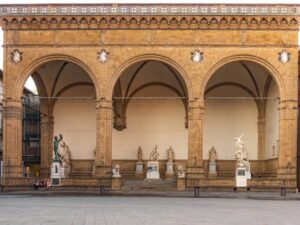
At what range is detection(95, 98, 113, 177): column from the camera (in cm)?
3619

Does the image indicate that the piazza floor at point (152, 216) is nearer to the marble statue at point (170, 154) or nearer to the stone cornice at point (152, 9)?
the stone cornice at point (152, 9)

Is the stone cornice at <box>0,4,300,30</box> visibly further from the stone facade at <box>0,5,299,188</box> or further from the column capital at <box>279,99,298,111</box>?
the column capital at <box>279,99,298,111</box>

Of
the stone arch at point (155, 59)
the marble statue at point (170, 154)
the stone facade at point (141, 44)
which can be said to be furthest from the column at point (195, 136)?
the marble statue at point (170, 154)

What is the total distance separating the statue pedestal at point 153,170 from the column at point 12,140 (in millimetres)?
8309

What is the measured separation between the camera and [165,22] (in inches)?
1438

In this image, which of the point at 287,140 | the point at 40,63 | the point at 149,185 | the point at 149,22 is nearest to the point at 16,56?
the point at 40,63

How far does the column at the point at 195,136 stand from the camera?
36.1m

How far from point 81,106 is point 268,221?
27.1 metres

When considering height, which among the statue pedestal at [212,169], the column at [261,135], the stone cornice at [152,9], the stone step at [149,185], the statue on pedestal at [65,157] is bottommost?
the stone step at [149,185]

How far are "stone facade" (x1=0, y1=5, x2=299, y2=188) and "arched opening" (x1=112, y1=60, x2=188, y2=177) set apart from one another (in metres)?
6.29

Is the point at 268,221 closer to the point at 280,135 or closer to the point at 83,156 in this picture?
the point at 280,135

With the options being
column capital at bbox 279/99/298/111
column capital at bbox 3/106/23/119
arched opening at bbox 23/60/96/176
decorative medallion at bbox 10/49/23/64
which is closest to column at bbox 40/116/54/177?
arched opening at bbox 23/60/96/176

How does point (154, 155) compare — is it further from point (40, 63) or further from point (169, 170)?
point (40, 63)

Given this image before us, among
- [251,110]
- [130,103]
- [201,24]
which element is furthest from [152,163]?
[201,24]
